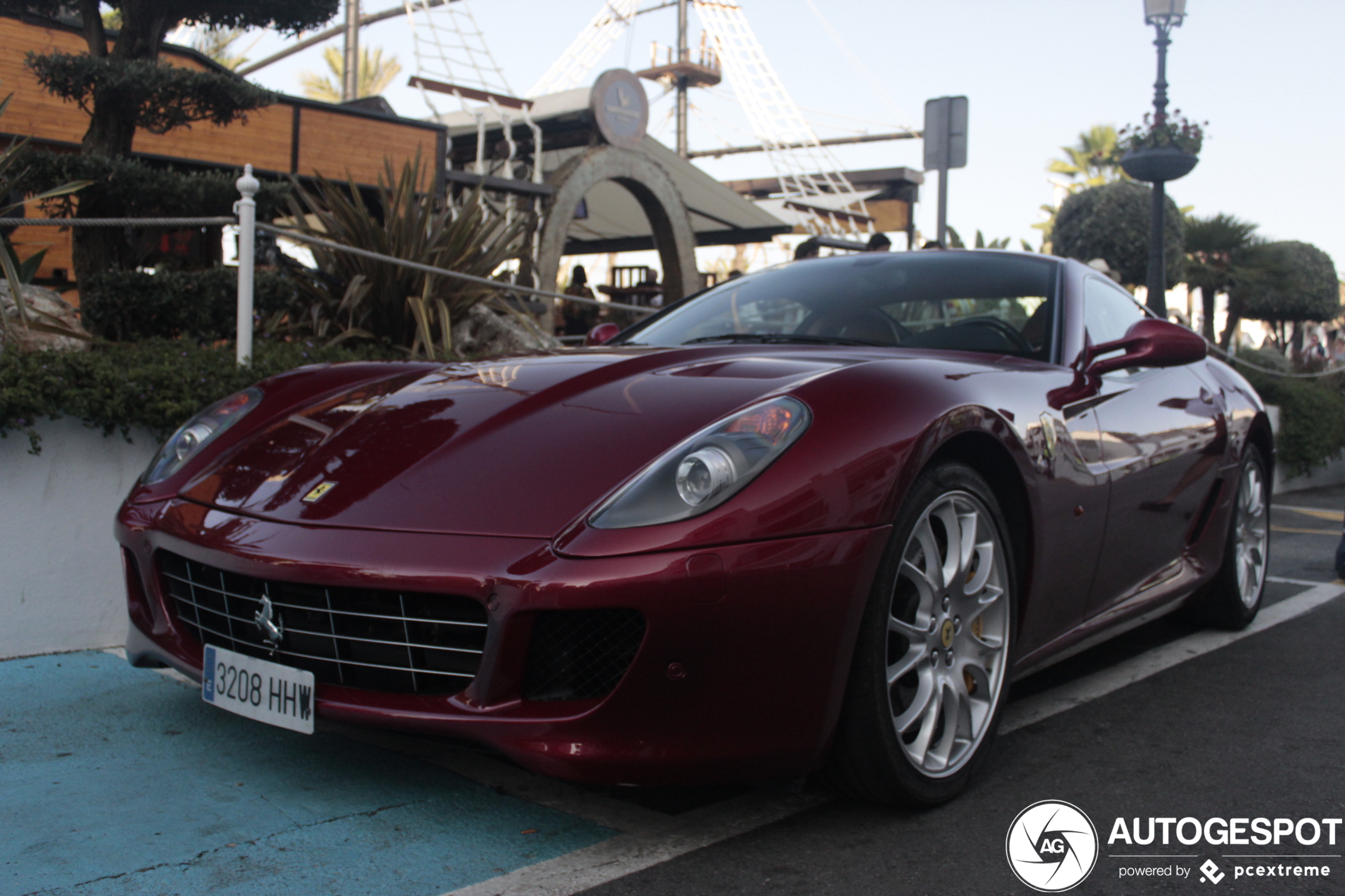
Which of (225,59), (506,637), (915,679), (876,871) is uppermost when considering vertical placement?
(225,59)

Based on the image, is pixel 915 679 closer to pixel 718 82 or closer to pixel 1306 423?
pixel 1306 423

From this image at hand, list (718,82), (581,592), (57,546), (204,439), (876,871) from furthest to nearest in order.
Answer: (718,82)
(57,546)
(204,439)
(876,871)
(581,592)

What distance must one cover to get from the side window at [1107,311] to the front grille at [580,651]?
192cm

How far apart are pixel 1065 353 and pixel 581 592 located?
1.80 m

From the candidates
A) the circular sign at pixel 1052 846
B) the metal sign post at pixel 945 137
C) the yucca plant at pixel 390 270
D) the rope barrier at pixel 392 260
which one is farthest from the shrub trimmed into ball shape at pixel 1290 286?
the circular sign at pixel 1052 846

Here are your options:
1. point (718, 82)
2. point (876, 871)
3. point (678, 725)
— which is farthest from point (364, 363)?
point (718, 82)

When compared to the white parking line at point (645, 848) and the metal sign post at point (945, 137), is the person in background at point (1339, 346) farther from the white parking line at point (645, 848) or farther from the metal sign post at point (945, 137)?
the white parking line at point (645, 848)

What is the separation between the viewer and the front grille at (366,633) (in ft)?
6.65

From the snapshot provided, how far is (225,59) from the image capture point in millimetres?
26516

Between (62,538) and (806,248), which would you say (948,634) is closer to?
(62,538)

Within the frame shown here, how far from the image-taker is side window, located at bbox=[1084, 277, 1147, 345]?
3441 mm

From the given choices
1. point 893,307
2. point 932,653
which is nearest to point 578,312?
point 893,307

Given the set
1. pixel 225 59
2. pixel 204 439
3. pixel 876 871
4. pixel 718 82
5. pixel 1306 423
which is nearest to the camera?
pixel 876 871

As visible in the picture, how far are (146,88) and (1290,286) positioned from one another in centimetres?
1577
